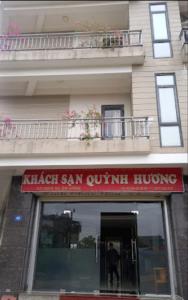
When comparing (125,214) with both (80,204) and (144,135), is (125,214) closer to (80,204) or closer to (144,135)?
(80,204)

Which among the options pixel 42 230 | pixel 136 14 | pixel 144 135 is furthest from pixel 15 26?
pixel 42 230

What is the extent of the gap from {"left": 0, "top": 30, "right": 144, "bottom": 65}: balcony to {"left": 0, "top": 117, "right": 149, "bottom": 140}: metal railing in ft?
5.94

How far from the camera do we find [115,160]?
288 inches

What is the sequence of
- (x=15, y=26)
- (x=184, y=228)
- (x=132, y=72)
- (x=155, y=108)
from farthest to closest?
(x=15, y=26)
(x=132, y=72)
(x=155, y=108)
(x=184, y=228)

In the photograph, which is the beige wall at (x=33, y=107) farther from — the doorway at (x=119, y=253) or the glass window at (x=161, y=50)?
the doorway at (x=119, y=253)

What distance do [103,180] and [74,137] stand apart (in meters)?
1.35

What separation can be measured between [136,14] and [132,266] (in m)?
7.60

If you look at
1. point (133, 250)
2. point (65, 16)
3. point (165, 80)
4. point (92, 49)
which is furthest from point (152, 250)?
point (65, 16)

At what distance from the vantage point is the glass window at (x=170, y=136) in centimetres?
750

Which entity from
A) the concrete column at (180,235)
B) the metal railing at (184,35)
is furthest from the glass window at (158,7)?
the concrete column at (180,235)

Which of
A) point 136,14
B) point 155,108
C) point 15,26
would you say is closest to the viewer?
point 155,108

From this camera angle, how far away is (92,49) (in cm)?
848

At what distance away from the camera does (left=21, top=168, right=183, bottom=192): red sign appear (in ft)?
24.1

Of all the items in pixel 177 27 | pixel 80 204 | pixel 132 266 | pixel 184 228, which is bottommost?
pixel 132 266
